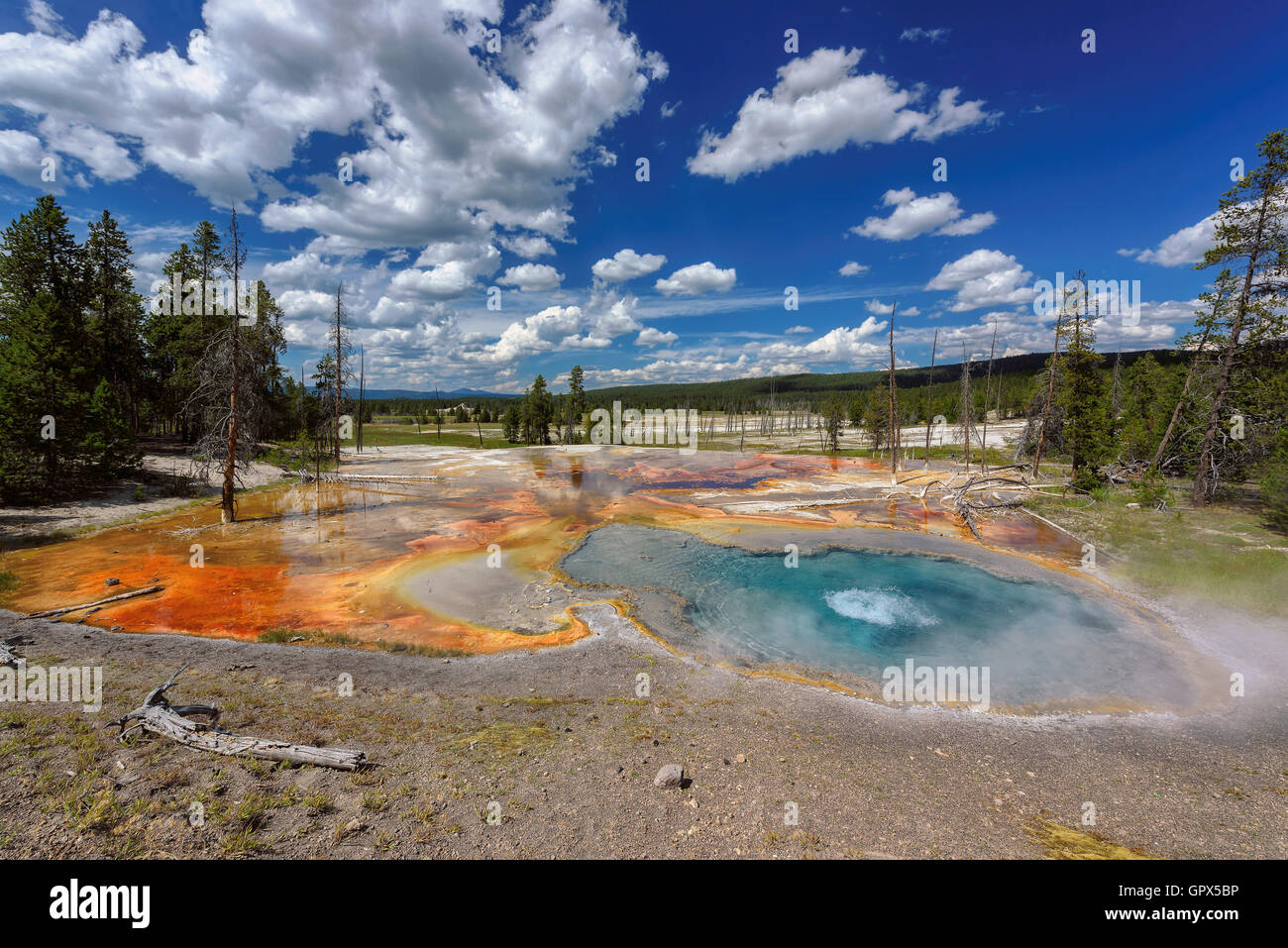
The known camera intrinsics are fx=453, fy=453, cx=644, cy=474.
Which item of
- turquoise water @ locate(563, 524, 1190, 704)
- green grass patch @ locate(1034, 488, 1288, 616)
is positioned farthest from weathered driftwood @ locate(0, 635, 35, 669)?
green grass patch @ locate(1034, 488, 1288, 616)

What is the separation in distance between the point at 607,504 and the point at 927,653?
2271cm

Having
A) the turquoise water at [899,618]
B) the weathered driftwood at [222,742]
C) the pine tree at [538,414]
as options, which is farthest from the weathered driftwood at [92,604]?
the pine tree at [538,414]

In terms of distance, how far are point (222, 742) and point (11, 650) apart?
760 centimetres

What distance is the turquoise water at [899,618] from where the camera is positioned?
1134 cm

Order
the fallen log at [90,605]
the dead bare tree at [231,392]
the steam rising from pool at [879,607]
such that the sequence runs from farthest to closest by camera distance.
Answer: the dead bare tree at [231,392] < the steam rising from pool at [879,607] < the fallen log at [90,605]

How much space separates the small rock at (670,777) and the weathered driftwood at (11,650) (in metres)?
12.1

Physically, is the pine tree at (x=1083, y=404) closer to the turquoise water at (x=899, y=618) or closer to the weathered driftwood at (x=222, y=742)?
the turquoise water at (x=899, y=618)

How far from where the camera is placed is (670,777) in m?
6.39

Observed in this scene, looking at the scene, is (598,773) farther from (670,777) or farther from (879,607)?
(879,607)

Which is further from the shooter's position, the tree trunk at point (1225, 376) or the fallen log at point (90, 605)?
the tree trunk at point (1225, 376)

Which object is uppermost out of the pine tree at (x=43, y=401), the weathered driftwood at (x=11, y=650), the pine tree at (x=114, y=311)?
the pine tree at (x=114, y=311)

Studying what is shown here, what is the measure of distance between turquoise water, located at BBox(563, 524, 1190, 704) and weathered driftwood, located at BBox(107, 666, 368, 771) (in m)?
8.40

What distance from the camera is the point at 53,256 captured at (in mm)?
31328

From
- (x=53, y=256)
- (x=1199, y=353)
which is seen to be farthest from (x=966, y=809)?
(x=53, y=256)
